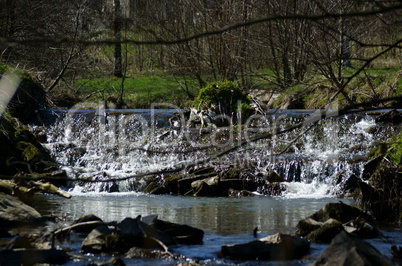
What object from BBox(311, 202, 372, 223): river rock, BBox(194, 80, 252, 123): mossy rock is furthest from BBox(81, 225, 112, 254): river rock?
BBox(194, 80, 252, 123): mossy rock

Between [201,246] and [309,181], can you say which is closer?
[201,246]

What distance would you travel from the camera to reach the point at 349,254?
375 centimetres

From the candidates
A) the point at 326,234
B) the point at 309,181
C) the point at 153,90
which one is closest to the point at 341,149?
the point at 309,181

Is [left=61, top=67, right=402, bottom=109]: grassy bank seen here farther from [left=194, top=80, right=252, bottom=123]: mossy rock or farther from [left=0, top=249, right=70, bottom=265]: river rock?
[left=0, top=249, right=70, bottom=265]: river rock

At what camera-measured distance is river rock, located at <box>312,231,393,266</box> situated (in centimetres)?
370

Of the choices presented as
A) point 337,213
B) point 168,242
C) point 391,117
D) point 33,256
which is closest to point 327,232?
point 337,213

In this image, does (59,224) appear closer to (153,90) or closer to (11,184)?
(11,184)

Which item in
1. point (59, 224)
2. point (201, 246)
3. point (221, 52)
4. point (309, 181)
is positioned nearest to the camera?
point (201, 246)

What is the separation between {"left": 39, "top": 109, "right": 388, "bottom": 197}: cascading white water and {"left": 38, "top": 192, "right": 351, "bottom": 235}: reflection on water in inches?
37.2

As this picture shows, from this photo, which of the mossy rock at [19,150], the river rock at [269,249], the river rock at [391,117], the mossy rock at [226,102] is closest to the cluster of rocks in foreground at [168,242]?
the river rock at [269,249]

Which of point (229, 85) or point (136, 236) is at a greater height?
point (229, 85)

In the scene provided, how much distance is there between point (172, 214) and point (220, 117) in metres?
7.54

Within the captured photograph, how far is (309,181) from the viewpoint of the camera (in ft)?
35.2

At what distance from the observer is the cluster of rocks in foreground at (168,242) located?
394cm
